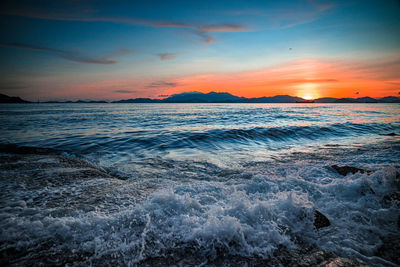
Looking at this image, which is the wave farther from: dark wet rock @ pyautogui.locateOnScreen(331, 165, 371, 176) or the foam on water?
the foam on water

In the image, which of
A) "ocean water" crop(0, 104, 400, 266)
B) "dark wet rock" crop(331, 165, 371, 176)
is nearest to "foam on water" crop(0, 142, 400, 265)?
"ocean water" crop(0, 104, 400, 266)

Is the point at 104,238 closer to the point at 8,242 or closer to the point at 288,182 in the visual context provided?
the point at 8,242

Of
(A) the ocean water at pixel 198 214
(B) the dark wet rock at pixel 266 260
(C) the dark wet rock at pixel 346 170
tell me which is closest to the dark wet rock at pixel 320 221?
(A) the ocean water at pixel 198 214

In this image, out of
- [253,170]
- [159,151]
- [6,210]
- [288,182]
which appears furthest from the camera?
[159,151]

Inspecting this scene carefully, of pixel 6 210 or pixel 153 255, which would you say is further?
pixel 6 210

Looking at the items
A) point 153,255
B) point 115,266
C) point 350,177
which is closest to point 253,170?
point 350,177

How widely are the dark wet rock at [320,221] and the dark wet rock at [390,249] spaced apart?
26.7 inches

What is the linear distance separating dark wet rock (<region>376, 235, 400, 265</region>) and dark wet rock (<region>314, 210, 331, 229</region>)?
2.22ft

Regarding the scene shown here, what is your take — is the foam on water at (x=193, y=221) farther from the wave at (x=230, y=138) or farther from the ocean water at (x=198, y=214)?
the wave at (x=230, y=138)

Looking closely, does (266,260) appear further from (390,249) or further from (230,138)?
(230,138)

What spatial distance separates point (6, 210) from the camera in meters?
3.28

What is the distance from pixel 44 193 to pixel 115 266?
10.6 feet

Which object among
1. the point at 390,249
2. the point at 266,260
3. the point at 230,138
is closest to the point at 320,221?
the point at 390,249

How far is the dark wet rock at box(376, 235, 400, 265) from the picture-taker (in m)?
2.35
